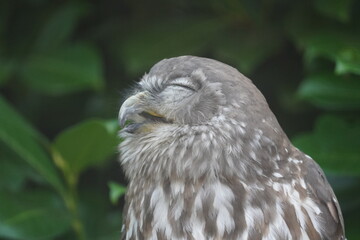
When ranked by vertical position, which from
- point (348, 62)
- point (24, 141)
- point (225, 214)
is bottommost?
point (24, 141)

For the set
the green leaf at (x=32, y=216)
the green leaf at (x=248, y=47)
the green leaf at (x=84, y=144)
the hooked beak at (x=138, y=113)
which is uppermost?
the hooked beak at (x=138, y=113)

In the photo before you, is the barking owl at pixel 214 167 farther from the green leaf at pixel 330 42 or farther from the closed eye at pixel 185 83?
the green leaf at pixel 330 42

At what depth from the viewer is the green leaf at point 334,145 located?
3.18 m

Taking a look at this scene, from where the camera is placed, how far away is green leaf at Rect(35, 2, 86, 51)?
163 inches

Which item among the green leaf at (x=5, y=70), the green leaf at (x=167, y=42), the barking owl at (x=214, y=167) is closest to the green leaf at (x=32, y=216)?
the green leaf at (x=5, y=70)

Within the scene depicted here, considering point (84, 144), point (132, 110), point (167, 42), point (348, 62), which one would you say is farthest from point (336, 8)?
point (132, 110)

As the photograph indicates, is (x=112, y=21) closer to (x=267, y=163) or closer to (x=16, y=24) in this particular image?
(x=16, y=24)

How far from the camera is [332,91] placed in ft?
10.9

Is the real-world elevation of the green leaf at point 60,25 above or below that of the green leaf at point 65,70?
above

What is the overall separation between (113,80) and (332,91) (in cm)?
137

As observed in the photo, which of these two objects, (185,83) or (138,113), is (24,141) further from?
(185,83)

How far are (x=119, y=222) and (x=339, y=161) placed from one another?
1.21 m

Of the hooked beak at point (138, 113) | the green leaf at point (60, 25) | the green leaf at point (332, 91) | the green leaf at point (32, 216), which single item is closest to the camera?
the hooked beak at point (138, 113)

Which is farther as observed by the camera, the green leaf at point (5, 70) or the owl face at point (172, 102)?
the green leaf at point (5, 70)
